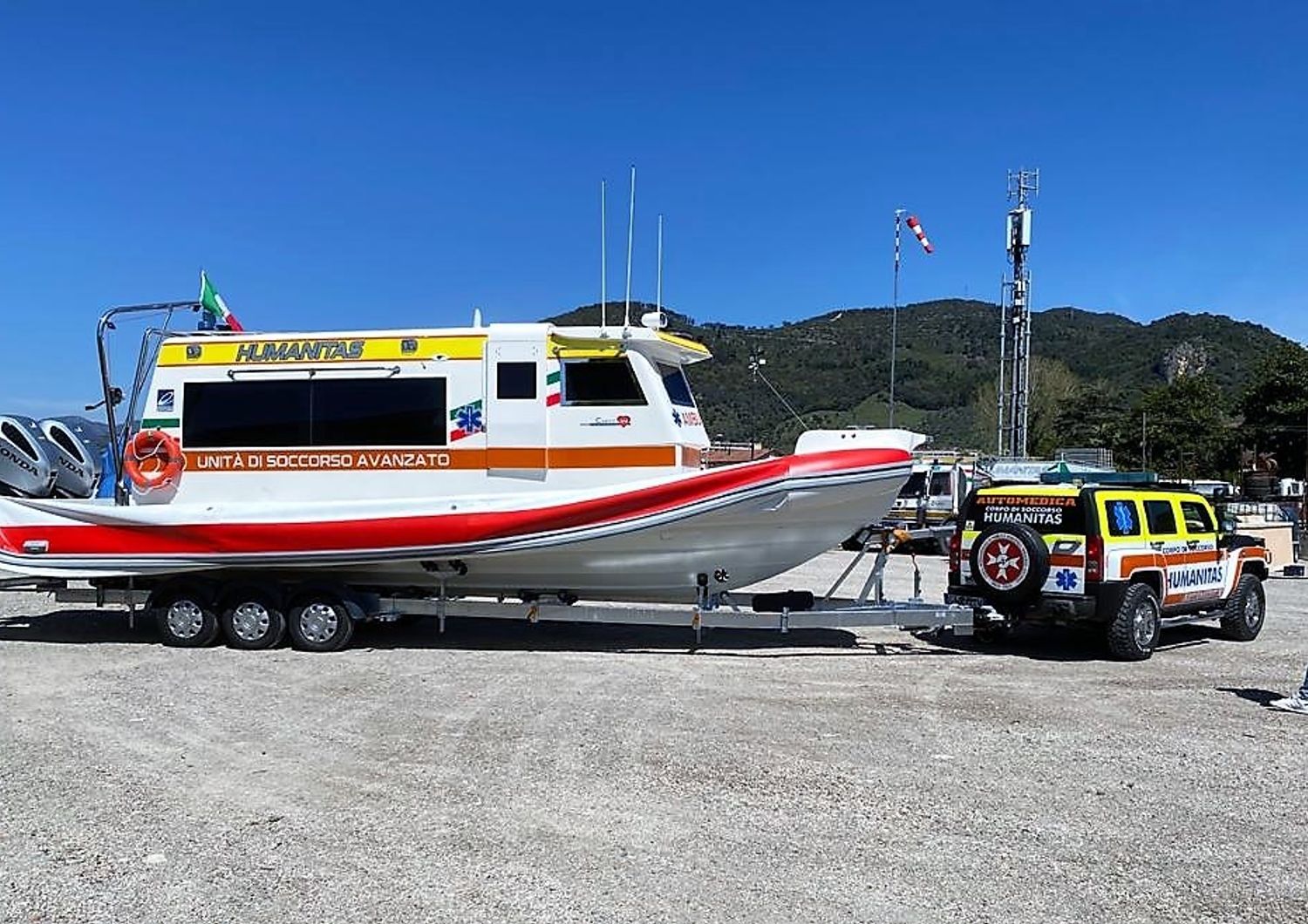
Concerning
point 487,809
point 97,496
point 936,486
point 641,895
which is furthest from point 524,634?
point 936,486

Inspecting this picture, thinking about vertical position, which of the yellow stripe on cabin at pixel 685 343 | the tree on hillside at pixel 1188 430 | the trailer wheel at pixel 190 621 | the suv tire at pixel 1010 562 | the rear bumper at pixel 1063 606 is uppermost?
the tree on hillside at pixel 1188 430

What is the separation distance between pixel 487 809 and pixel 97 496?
8360 mm

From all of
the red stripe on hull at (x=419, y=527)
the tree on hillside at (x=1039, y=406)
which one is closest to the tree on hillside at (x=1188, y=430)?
the tree on hillside at (x=1039, y=406)

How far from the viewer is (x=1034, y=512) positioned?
10.7 m

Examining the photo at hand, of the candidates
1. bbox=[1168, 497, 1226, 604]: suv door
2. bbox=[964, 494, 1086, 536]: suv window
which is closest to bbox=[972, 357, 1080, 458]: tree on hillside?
bbox=[1168, 497, 1226, 604]: suv door

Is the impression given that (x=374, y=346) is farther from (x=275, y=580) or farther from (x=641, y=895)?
(x=641, y=895)

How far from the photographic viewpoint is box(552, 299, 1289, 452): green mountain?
16344mm

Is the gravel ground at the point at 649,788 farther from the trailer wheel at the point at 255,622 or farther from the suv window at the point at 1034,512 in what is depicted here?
the suv window at the point at 1034,512

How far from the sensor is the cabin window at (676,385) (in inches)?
439

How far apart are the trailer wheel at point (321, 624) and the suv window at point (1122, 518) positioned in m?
7.37

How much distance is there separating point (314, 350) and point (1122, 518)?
811 centimetres

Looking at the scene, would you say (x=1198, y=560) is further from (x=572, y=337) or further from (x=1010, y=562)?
(x=572, y=337)

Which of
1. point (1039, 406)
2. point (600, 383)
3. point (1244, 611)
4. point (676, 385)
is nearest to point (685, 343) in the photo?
point (676, 385)

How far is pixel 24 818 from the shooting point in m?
5.83
